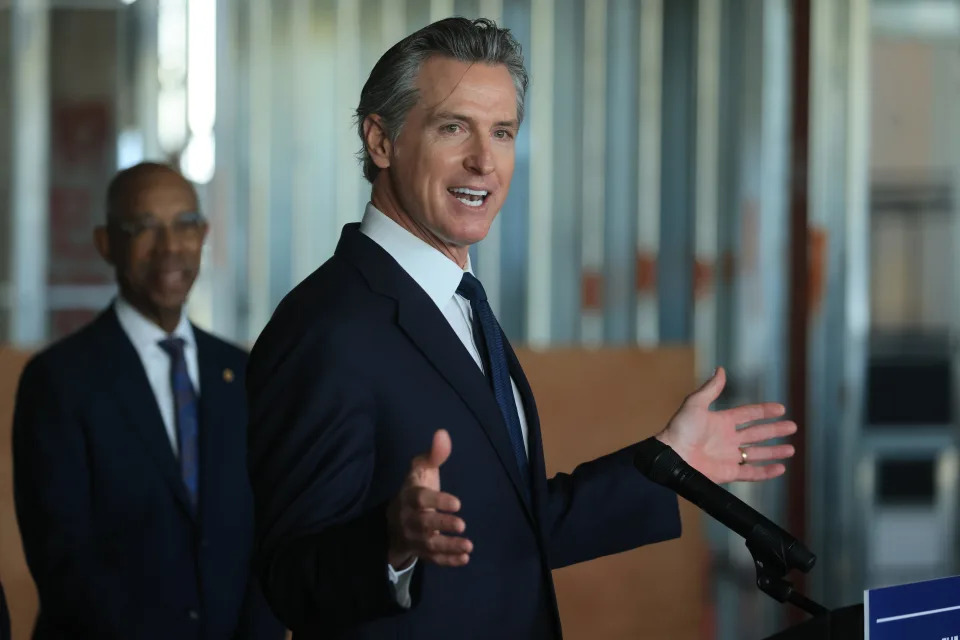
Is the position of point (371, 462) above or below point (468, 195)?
below

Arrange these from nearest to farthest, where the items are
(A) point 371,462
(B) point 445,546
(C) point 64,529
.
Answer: (B) point 445,546 < (A) point 371,462 < (C) point 64,529

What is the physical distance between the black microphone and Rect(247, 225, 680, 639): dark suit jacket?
0.70 feet

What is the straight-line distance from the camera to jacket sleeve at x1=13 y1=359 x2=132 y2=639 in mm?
2248

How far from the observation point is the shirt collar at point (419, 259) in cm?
157

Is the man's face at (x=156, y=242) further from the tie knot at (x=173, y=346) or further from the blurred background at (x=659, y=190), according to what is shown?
the blurred background at (x=659, y=190)

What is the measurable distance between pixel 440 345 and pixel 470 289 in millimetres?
148

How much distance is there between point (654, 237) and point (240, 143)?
1359 millimetres

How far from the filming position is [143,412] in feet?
7.80

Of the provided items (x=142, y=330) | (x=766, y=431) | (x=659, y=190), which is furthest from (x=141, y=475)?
(x=659, y=190)

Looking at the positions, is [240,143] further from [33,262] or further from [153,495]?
[153,495]

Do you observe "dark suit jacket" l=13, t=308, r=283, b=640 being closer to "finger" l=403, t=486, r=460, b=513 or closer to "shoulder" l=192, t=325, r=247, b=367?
"shoulder" l=192, t=325, r=247, b=367

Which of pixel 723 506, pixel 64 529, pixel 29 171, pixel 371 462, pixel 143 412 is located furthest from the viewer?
pixel 29 171

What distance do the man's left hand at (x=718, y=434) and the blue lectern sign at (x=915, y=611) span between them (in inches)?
14.3

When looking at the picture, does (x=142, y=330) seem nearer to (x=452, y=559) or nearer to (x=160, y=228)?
(x=160, y=228)
